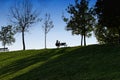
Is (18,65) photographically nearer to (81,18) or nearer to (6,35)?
(81,18)

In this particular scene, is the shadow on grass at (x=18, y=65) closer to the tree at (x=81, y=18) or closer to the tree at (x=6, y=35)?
the tree at (x=81, y=18)

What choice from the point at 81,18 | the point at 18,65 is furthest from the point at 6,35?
the point at 18,65

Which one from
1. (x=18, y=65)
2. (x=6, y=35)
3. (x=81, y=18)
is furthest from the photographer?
(x=6, y=35)

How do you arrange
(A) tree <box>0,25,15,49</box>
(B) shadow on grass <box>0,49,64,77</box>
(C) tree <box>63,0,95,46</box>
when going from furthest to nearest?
(A) tree <box>0,25,15,49</box> < (C) tree <box>63,0,95,46</box> < (B) shadow on grass <box>0,49,64,77</box>

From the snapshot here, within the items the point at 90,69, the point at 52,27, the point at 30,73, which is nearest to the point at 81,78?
the point at 90,69

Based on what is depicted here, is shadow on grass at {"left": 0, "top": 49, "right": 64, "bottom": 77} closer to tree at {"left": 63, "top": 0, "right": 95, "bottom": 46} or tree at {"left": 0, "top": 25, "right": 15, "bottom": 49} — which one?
tree at {"left": 63, "top": 0, "right": 95, "bottom": 46}

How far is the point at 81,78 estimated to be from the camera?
76.6 feet

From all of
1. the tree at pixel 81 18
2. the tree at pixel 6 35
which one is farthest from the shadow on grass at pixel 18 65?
the tree at pixel 6 35

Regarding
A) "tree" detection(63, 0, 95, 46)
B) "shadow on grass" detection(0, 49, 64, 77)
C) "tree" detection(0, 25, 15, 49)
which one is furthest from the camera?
"tree" detection(0, 25, 15, 49)

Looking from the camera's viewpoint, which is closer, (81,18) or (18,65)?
(18,65)

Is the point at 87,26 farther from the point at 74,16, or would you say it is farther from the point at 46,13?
the point at 46,13

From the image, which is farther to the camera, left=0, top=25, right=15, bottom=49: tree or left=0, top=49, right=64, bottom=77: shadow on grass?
left=0, top=25, right=15, bottom=49: tree

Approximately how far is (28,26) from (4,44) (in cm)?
5022

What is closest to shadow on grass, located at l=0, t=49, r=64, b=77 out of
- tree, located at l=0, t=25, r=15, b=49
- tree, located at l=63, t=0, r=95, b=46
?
tree, located at l=63, t=0, r=95, b=46
